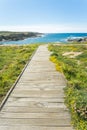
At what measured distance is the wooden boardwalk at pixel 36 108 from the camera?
7.64 metres

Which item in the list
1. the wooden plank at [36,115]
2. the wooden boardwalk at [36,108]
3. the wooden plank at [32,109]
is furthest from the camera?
the wooden plank at [32,109]

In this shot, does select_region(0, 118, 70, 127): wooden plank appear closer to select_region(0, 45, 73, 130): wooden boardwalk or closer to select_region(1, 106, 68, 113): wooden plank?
select_region(0, 45, 73, 130): wooden boardwalk

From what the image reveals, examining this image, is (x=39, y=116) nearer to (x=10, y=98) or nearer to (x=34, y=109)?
(x=34, y=109)

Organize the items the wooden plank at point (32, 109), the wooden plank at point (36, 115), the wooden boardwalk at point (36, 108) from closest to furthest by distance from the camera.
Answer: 1. the wooden boardwalk at point (36, 108)
2. the wooden plank at point (36, 115)
3. the wooden plank at point (32, 109)

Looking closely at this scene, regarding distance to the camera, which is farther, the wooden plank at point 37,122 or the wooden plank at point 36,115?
the wooden plank at point 36,115

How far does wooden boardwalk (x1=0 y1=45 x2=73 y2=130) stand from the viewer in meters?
7.64

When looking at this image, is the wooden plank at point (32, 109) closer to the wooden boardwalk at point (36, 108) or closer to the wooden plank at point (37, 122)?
the wooden boardwalk at point (36, 108)

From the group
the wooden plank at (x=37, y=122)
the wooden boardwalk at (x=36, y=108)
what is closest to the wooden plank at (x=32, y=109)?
the wooden boardwalk at (x=36, y=108)

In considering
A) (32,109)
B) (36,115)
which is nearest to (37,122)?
(36,115)

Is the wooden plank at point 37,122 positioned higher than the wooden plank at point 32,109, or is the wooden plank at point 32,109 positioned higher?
the wooden plank at point 32,109

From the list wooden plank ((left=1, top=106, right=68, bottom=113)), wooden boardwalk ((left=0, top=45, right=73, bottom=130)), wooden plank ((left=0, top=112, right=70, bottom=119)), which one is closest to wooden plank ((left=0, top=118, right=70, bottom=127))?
wooden boardwalk ((left=0, top=45, right=73, bottom=130))

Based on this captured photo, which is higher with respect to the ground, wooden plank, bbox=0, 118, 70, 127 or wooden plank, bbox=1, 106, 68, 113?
wooden plank, bbox=1, 106, 68, 113

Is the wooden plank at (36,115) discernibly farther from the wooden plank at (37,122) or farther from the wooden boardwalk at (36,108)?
the wooden plank at (37,122)

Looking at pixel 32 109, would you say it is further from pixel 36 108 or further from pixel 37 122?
pixel 37 122
